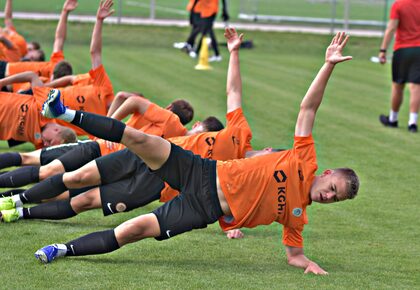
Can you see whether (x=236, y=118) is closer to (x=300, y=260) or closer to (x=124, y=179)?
(x=124, y=179)

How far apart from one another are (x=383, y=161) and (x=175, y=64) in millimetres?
10562

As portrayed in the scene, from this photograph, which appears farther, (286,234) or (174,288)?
(286,234)

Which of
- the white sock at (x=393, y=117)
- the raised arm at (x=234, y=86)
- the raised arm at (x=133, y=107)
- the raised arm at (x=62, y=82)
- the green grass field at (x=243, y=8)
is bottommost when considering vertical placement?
the green grass field at (x=243, y=8)

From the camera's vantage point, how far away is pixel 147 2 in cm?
4738

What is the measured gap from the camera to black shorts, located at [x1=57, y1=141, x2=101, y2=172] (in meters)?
8.08

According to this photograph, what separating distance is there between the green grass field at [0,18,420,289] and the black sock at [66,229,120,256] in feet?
0.24

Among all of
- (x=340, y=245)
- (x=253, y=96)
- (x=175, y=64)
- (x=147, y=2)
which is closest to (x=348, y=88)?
(x=253, y=96)

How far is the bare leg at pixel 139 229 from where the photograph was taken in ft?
20.9

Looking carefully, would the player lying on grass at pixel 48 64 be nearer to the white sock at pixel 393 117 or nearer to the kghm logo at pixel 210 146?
the kghm logo at pixel 210 146

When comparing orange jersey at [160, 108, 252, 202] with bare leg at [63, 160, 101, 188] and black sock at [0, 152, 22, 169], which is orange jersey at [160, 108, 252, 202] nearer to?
bare leg at [63, 160, 101, 188]

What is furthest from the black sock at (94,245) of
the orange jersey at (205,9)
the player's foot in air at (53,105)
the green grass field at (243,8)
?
the green grass field at (243,8)

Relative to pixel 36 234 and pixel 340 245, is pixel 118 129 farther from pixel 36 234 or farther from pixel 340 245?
pixel 340 245

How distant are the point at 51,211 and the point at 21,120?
2213 millimetres

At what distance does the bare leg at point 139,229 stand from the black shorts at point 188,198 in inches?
1.7
